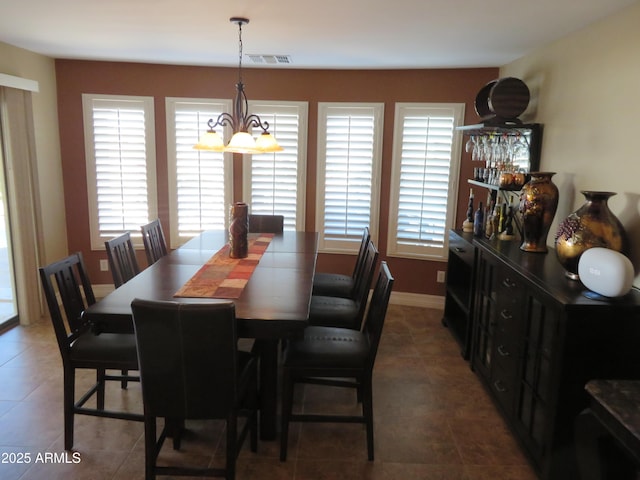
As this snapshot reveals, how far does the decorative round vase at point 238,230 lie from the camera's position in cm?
308

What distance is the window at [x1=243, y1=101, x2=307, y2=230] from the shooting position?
15.0ft

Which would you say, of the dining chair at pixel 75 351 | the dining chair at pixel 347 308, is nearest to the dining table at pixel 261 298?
the dining chair at pixel 75 351

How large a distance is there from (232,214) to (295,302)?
1047 mm

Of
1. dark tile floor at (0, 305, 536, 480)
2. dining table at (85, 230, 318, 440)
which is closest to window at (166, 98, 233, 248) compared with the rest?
dining table at (85, 230, 318, 440)

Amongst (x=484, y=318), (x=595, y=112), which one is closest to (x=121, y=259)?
(x=484, y=318)

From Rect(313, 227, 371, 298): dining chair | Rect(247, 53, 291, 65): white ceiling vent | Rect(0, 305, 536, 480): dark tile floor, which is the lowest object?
Rect(0, 305, 536, 480): dark tile floor

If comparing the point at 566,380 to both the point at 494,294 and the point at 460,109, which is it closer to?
the point at 494,294

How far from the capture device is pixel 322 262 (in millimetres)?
4891

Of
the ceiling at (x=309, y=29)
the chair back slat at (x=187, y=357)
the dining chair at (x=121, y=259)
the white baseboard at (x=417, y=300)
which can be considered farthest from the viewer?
the white baseboard at (x=417, y=300)

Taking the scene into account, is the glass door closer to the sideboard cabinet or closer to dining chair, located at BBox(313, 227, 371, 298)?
dining chair, located at BBox(313, 227, 371, 298)

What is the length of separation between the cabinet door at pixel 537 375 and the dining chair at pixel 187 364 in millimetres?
1468

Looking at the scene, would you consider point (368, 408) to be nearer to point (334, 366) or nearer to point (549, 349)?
point (334, 366)

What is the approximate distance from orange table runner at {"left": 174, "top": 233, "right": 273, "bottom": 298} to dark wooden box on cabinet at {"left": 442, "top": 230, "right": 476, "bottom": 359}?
61.9 inches

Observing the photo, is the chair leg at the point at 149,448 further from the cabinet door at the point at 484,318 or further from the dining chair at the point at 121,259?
the cabinet door at the point at 484,318
